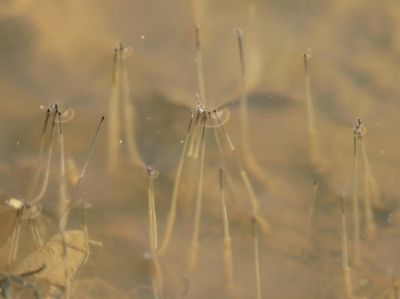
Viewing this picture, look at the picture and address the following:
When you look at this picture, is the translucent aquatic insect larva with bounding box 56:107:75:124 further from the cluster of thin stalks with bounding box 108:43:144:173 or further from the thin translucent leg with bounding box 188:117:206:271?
the thin translucent leg with bounding box 188:117:206:271

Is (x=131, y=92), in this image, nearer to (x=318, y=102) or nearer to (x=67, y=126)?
(x=67, y=126)

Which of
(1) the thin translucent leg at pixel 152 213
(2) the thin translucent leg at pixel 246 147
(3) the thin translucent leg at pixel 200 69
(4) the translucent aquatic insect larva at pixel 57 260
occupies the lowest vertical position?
(4) the translucent aquatic insect larva at pixel 57 260

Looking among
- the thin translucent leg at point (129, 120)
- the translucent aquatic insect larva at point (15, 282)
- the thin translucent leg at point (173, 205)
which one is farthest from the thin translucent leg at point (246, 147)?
the translucent aquatic insect larva at point (15, 282)

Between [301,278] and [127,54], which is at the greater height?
[127,54]

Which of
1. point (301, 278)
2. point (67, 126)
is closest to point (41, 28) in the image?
point (67, 126)

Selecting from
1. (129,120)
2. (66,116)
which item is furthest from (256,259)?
(66,116)

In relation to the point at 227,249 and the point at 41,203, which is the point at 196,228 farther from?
the point at 41,203

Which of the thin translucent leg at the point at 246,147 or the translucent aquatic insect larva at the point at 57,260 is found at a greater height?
the thin translucent leg at the point at 246,147

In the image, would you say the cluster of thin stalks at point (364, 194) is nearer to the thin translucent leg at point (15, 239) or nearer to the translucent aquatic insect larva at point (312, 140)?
the translucent aquatic insect larva at point (312, 140)
